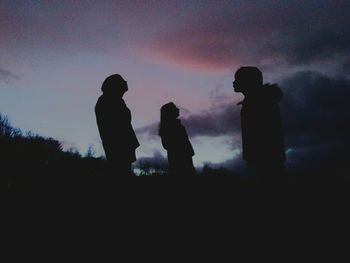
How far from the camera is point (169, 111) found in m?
13.4

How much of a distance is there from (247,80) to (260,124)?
965mm

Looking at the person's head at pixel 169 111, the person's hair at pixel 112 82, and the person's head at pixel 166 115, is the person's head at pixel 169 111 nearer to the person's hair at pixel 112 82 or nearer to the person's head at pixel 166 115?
the person's head at pixel 166 115

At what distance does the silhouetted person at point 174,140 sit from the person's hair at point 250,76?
635cm

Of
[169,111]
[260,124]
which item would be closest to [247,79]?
[260,124]

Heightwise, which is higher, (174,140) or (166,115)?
(166,115)

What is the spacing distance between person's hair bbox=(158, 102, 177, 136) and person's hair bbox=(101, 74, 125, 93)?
4.53 meters

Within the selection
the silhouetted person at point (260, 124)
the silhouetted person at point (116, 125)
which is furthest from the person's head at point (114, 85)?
the silhouetted person at point (260, 124)

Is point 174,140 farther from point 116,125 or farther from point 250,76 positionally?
point 250,76

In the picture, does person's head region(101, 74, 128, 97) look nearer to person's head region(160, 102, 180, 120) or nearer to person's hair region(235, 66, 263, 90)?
person's hair region(235, 66, 263, 90)

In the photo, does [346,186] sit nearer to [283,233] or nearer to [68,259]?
[283,233]

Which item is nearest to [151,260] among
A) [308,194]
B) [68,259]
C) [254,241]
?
[68,259]

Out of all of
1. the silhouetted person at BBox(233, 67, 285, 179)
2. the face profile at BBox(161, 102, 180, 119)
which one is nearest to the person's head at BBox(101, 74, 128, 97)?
the silhouetted person at BBox(233, 67, 285, 179)

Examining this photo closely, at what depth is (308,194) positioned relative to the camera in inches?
371

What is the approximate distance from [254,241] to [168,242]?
146cm
